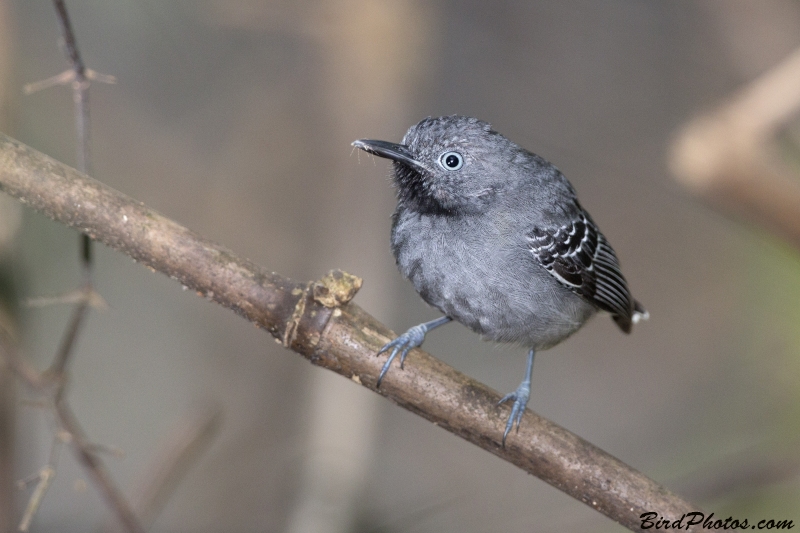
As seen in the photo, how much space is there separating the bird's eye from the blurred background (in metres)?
2.40

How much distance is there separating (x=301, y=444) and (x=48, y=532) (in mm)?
2348

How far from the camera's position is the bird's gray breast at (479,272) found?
3365mm

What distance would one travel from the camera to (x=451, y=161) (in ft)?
11.0

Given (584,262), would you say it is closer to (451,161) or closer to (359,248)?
(451,161)

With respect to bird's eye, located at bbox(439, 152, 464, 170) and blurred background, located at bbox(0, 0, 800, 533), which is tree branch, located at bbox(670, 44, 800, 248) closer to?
bird's eye, located at bbox(439, 152, 464, 170)

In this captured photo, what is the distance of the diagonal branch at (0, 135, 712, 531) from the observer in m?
2.76

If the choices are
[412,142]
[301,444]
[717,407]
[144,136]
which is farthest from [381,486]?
[412,142]

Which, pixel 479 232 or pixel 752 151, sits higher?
pixel 752 151

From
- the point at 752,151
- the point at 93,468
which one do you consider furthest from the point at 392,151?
the point at 93,468

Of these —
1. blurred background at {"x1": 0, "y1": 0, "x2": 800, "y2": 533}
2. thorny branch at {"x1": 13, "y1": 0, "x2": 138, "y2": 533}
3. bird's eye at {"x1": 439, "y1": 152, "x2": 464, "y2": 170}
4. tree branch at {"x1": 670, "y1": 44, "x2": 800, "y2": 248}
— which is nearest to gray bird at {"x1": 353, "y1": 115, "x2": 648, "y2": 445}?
bird's eye at {"x1": 439, "y1": 152, "x2": 464, "y2": 170}

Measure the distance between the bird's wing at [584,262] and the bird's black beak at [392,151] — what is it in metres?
0.71

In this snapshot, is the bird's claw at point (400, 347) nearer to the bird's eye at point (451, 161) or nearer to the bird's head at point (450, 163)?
the bird's head at point (450, 163)

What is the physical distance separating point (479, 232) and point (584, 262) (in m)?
0.85

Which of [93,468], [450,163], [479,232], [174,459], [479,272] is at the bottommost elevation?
[93,468]
